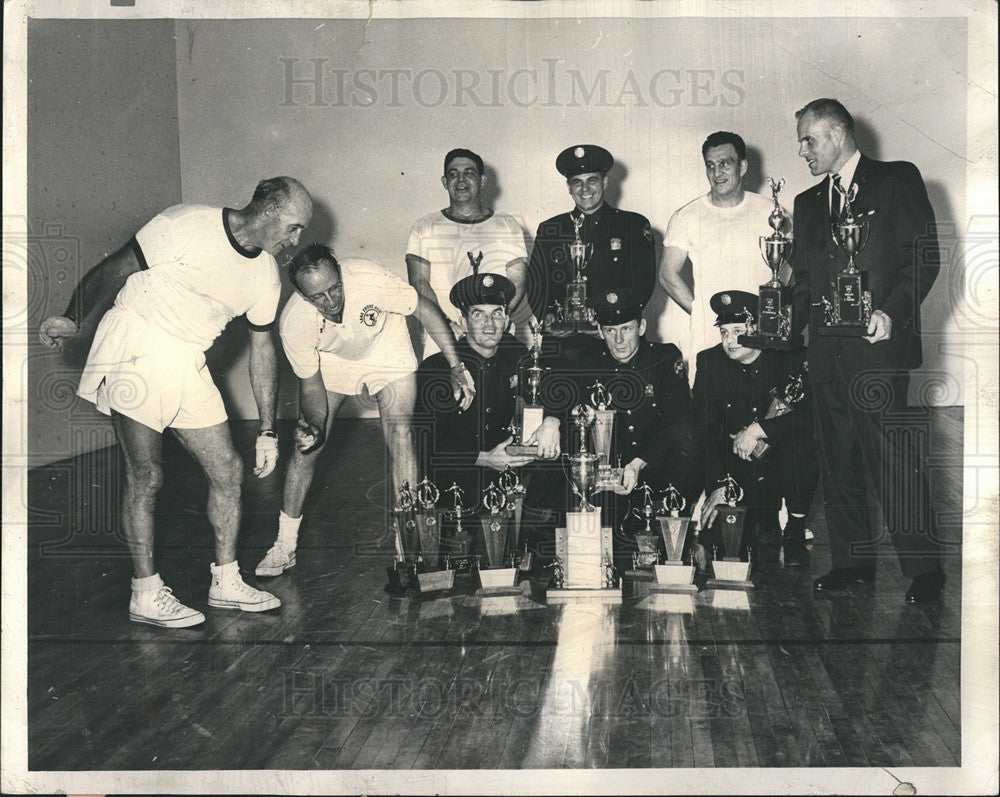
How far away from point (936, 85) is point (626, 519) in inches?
79.9

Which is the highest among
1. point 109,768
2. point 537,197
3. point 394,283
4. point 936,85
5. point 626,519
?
point 936,85

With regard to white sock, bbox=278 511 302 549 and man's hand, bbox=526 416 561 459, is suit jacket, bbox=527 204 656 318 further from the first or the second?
white sock, bbox=278 511 302 549

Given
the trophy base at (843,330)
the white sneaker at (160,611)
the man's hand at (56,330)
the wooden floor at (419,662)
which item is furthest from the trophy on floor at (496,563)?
the man's hand at (56,330)

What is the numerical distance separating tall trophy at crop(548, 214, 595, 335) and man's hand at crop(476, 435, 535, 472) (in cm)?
50

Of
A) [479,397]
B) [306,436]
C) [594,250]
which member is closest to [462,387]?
[479,397]

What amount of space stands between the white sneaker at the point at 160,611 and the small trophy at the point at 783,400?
2283 millimetres

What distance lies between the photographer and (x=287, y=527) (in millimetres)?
4340

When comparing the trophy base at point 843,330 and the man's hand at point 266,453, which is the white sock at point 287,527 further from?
the trophy base at point 843,330

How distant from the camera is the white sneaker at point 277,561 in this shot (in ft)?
14.2

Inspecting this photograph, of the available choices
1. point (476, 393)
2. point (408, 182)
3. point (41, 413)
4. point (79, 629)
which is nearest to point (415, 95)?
point (408, 182)

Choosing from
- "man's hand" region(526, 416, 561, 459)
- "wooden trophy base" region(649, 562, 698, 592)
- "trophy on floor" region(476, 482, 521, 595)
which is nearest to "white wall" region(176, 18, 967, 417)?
"man's hand" region(526, 416, 561, 459)

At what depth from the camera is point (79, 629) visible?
4020 mm

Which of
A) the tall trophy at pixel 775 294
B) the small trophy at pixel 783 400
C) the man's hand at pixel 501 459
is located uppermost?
the tall trophy at pixel 775 294

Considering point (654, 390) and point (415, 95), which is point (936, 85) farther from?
point (415, 95)
